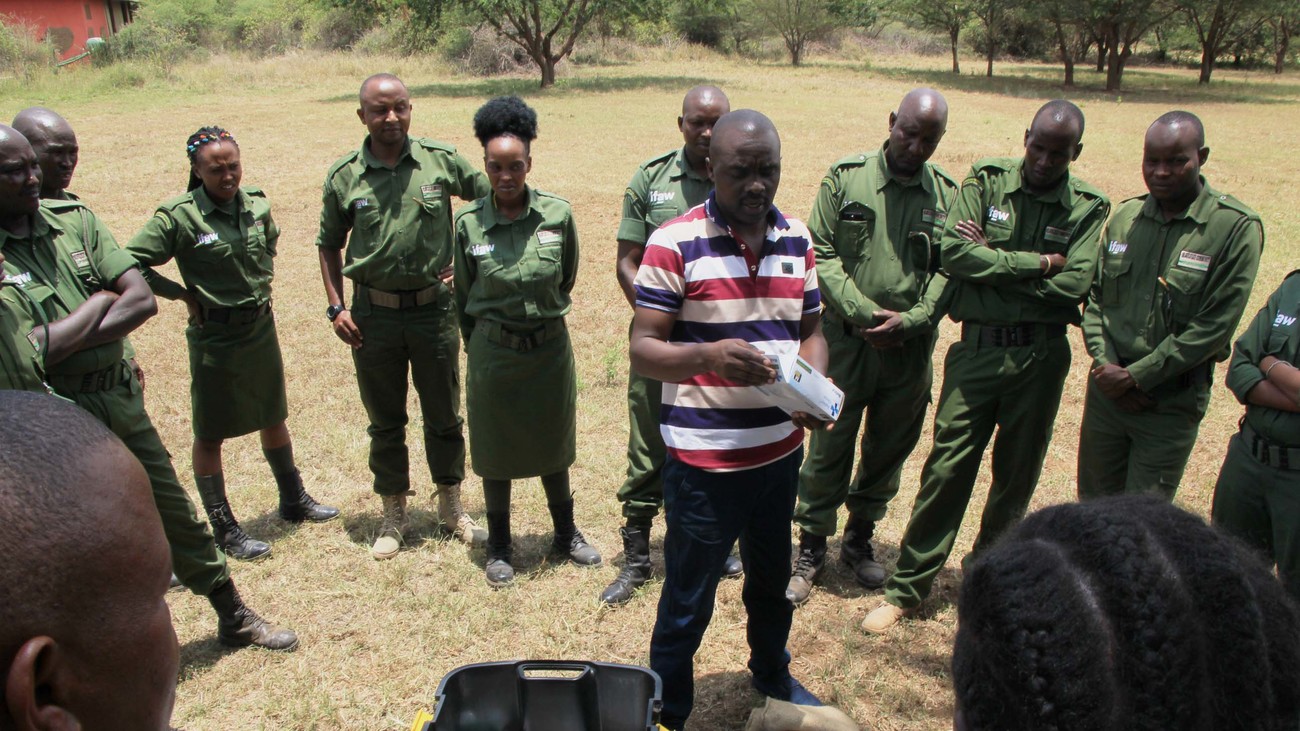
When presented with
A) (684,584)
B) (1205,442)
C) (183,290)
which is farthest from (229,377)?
(1205,442)

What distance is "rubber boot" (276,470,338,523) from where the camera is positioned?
16.1 ft

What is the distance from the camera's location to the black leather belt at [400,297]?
4.48 m

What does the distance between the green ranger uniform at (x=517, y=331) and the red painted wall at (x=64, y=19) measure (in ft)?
126

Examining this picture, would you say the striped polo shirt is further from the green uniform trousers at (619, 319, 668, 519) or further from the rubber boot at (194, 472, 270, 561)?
the rubber boot at (194, 472, 270, 561)

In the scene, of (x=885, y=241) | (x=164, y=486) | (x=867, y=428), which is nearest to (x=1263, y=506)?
(x=867, y=428)

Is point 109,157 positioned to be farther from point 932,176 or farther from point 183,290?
point 932,176

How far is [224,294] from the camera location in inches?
173

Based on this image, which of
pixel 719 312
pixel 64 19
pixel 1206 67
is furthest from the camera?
pixel 64 19

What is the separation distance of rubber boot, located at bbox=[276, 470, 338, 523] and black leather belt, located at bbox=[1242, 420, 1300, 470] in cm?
420

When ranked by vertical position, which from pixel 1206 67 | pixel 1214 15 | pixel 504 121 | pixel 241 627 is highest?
pixel 1214 15

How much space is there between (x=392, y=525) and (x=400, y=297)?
4.03ft

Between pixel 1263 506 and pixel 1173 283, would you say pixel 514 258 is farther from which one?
pixel 1263 506

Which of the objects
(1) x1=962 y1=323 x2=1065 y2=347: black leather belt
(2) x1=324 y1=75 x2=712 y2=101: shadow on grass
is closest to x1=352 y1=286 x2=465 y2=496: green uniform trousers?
(1) x1=962 y1=323 x2=1065 y2=347: black leather belt

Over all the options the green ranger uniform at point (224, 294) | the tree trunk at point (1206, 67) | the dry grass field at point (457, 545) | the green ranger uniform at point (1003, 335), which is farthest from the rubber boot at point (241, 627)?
the tree trunk at point (1206, 67)
